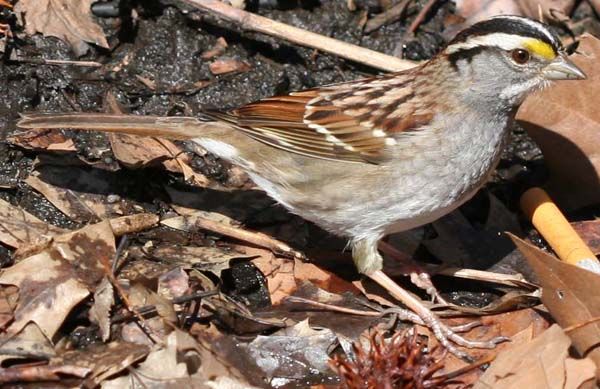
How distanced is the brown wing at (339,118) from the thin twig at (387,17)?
133 cm

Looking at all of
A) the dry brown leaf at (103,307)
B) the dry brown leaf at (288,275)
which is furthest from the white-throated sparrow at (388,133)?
the dry brown leaf at (103,307)

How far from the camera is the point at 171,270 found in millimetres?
4887

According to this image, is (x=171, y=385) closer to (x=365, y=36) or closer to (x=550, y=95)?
(x=550, y=95)

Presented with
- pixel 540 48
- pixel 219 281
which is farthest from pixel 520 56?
pixel 219 281

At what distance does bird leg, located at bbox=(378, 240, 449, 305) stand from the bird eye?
42.5 inches

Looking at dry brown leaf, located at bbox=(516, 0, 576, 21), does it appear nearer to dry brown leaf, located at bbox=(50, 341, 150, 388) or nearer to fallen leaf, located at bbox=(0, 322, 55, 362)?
dry brown leaf, located at bbox=(50, 341, 150, 388)

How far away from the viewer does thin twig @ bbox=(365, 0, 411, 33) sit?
21.1 ft

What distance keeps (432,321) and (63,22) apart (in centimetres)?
251

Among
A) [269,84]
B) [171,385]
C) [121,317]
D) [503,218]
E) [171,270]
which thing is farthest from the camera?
[269,84]

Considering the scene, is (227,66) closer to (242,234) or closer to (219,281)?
(242,234)

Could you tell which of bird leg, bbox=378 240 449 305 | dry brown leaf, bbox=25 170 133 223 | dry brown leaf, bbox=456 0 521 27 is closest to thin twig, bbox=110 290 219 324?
dry brown leaf, bbox=25 170 133 223

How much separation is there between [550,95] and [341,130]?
115 cm

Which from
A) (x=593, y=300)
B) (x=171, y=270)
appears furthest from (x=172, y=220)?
(x=593, y=300)

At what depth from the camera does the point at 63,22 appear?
5.90 m
